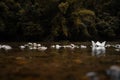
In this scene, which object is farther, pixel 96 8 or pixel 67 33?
pixel 96 8

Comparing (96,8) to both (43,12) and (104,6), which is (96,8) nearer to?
(104,6)

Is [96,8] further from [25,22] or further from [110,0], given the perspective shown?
[25,22]

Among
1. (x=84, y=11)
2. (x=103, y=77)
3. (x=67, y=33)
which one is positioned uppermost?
(x=84, y=11)

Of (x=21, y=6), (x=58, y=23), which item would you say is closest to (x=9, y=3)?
(x=21, y=6)

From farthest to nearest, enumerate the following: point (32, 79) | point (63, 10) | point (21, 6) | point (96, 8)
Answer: point (96, 8) < point (21, 6) < point (63, 10) < point (32, 79)

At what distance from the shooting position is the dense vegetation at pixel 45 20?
2720cm

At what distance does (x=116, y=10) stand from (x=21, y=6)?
11276 mm

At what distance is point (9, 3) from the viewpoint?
2770 cm

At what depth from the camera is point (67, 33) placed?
27781 millimetres

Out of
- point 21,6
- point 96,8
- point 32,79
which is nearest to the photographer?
point 32,79

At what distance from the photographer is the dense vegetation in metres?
27.2

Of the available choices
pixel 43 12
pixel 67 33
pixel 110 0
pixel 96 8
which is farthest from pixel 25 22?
pixel 110 0

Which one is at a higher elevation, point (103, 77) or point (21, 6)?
point (21, 6)

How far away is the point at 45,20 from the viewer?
28.3 meters
